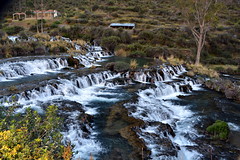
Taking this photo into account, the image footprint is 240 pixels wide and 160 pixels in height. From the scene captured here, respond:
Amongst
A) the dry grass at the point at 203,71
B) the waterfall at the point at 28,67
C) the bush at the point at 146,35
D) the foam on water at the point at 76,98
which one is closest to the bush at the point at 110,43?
the bush at the point at 146,35

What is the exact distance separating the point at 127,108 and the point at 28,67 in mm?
11362

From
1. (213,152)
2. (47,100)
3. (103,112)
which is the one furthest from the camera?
(47,100)

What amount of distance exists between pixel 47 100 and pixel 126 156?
23.5 feet

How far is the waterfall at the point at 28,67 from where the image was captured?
17.3m

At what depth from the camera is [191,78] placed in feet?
66.8

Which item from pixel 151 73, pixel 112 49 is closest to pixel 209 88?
pixel 151 73

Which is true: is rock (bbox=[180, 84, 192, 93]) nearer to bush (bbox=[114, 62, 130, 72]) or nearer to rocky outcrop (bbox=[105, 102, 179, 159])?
bush (bbox=[114, 62, 130, 72])

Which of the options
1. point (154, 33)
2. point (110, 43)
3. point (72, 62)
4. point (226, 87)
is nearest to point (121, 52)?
point (110, 43)

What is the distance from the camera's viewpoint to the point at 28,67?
1919 cm

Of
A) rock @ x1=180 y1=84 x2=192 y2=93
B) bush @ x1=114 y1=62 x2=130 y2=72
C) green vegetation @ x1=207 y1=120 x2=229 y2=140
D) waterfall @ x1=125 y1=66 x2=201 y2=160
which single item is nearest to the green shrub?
waterfall @ x1=125 y1=66 x2=201 y2=160

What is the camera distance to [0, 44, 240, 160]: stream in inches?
340

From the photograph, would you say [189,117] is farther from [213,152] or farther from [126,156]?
[126,156]

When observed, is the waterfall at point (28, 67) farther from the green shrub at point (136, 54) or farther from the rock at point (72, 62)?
the green shrub at point (136, 54)

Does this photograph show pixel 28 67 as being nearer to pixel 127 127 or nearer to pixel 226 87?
pixel 127 127
